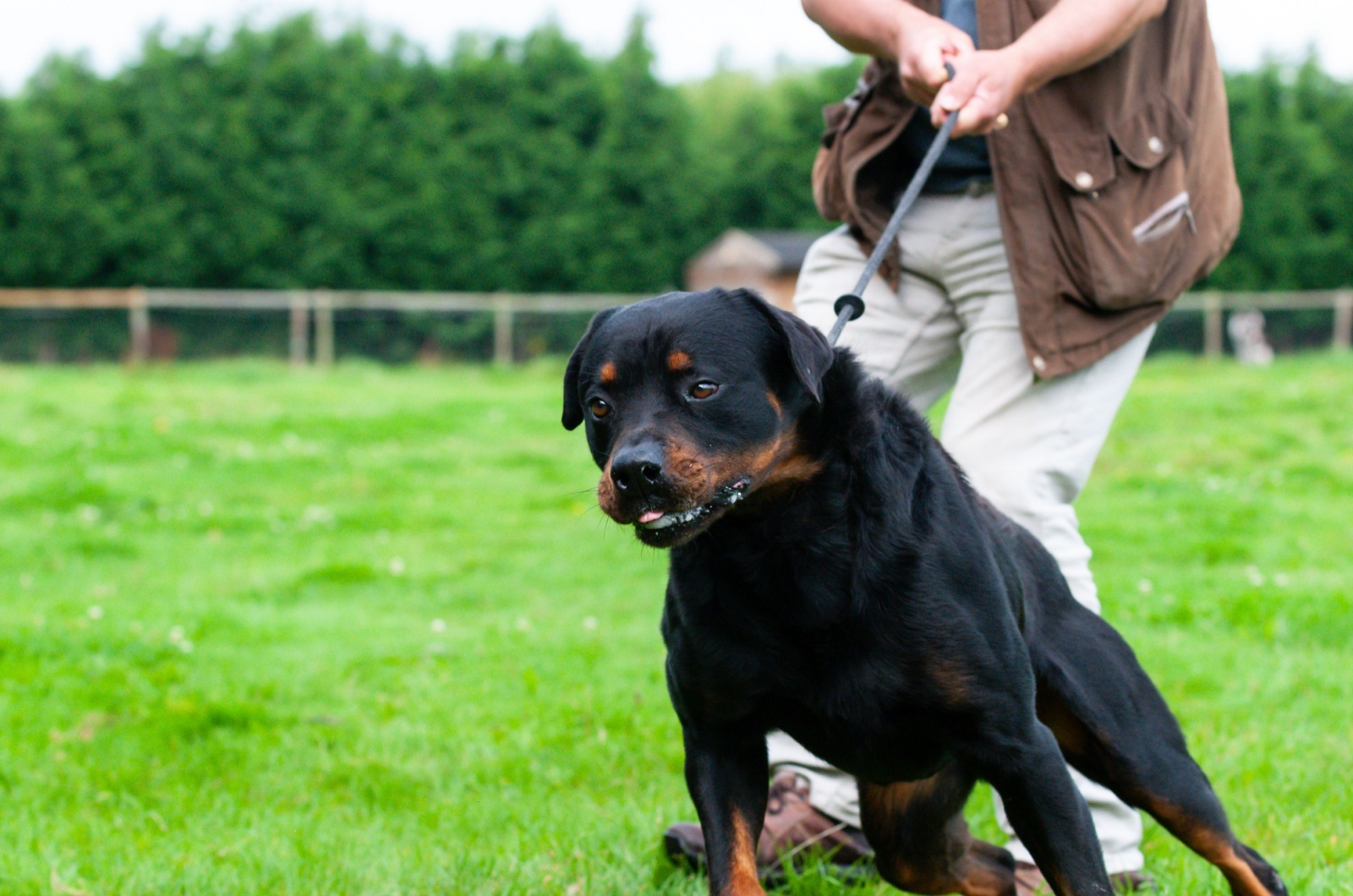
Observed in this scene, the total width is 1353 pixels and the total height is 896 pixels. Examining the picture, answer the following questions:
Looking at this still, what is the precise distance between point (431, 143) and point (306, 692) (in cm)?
2350

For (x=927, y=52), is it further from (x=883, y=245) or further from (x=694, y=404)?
(x=694, y=404)

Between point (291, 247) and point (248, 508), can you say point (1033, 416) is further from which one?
point (291, 247)

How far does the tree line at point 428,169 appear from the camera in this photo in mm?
25281

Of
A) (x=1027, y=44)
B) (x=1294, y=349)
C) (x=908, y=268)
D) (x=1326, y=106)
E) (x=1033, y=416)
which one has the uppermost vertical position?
(x=1326, y=106)

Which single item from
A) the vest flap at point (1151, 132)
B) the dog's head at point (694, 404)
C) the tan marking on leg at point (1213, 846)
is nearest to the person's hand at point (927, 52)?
the vest flap at point (1151, 132)

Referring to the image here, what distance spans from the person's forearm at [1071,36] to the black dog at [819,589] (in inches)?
33.3

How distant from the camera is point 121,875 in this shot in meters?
3.28

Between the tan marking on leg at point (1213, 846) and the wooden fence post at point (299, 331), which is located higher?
the tan marking on leg at point (1213, 846)

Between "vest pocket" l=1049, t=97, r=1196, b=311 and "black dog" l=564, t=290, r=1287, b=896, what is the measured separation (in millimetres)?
693

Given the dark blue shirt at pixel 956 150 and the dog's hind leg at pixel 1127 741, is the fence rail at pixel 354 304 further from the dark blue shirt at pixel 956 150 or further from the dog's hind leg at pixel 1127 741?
the dog's hind leg at pixel 1127 741

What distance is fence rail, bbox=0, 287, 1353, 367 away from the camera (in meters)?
21.5

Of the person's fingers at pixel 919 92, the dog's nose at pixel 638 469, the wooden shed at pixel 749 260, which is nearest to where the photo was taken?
the dog's nose at pixel 638 469

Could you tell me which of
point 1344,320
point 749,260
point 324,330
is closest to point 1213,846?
point 324,330

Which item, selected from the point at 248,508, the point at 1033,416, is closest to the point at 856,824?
the point at 1033,416
